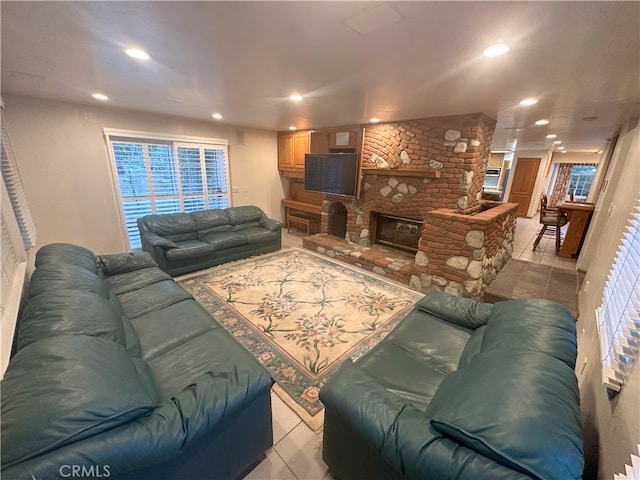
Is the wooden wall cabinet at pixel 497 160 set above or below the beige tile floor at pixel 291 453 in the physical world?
above

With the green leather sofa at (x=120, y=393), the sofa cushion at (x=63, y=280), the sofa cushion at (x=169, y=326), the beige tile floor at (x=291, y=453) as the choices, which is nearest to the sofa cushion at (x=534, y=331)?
the beige tile floor at (x=291, y=453)

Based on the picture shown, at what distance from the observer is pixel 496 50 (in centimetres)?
152

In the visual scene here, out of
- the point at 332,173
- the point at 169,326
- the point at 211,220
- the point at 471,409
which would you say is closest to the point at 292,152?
the point at 332,173

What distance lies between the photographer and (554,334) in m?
1.19

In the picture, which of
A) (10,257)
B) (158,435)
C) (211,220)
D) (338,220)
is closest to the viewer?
(158,435)

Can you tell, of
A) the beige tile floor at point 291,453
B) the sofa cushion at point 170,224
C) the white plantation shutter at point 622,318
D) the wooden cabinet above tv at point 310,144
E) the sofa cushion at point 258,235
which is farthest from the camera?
the wooden cabinet above tv at point 310,144

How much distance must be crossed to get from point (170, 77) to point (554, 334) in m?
3.33

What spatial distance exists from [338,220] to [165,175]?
3.34 metres

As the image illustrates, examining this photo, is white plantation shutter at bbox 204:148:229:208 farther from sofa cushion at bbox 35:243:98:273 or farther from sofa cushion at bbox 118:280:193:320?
sofa cushion at bbox 118:280:193:320

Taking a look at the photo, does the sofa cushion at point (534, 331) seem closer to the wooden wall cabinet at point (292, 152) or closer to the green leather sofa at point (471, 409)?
the green leather sofa at point (471, 409)

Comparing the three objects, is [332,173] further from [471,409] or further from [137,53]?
[471,409]

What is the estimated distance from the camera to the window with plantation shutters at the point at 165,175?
13.5 ft

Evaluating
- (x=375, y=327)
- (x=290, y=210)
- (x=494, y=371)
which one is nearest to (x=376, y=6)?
(x=494, y=371)

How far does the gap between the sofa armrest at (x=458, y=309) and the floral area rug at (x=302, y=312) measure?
2.29ft
